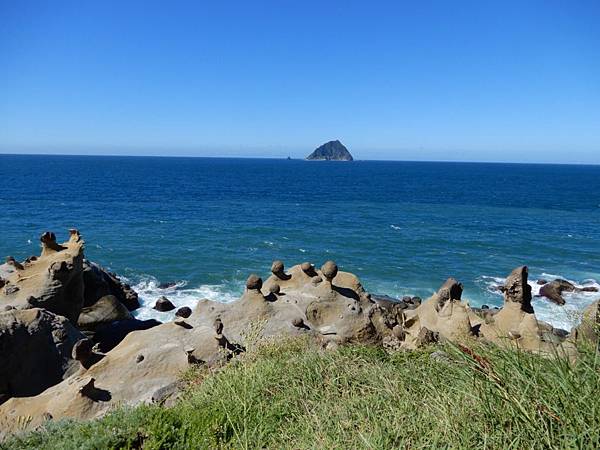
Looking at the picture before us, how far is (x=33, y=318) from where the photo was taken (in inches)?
599

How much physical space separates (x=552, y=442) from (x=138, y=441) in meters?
5.67

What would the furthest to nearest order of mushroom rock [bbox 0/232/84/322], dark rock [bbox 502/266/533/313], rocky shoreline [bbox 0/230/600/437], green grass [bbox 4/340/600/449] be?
mushroom rock [bbox 0/232/84/322] < dark rock [bbox 502/266/533/313] < rocky shoreline [bbox 0/230/600/437] < green grass [bbox 4/340/600/449]

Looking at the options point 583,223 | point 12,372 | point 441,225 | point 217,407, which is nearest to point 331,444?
point 217,407

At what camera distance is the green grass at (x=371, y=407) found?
490 centimetres

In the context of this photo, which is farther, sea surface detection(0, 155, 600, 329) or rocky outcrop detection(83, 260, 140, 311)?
sea surface detection(0, 155, 600, 329)

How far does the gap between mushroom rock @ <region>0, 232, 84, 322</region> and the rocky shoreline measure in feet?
0.14

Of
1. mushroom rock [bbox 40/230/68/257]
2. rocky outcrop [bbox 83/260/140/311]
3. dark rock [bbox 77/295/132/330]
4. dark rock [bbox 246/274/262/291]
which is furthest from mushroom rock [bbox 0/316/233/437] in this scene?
rocky outcrop [bbox 83/260/140/311]

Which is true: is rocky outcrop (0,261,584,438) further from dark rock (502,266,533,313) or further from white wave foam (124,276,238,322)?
white wave foam (124,276,238,322)

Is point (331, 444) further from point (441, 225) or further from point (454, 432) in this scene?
point (441, 225)

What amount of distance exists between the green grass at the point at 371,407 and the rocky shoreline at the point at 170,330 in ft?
7.74

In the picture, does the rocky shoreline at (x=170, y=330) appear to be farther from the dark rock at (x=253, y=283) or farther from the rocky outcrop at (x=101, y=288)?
the rocky outcrop at (x=101, y=288)

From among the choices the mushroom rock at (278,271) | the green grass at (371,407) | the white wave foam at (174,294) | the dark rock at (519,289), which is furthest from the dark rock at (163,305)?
the green grass at (371,407)

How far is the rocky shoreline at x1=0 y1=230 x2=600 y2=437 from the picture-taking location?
1204cm

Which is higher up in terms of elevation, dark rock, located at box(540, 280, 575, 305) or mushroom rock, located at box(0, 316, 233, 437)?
mushroom rock, located at box(0, 316, 233, 437)
